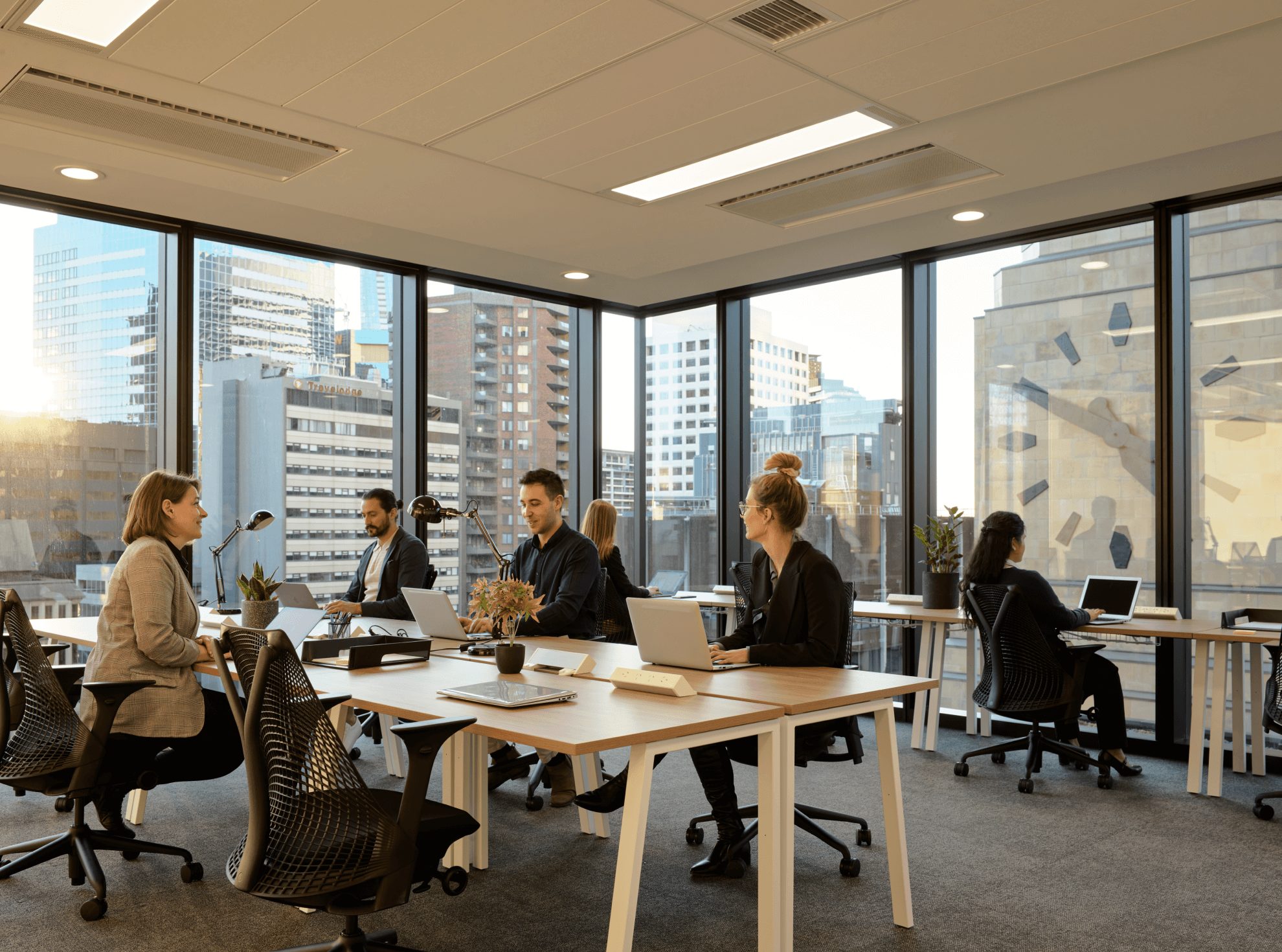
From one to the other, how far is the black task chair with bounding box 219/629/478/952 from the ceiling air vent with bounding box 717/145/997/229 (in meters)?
3.50

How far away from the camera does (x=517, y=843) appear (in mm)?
4070

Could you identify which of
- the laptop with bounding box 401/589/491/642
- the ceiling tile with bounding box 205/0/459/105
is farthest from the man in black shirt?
the ceiling tile with bounding box 205/0/459/105

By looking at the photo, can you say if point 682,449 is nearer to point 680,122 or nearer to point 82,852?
point 680,122

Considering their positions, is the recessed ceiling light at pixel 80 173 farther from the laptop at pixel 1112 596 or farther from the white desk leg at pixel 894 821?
the laptop at pixel 1112 596

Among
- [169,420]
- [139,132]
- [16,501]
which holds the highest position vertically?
[139,132]

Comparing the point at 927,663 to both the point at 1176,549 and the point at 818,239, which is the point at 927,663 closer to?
the point at 1176,549

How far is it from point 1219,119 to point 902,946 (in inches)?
138

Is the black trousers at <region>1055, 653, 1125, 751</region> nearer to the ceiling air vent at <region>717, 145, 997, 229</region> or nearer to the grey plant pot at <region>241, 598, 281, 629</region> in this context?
the ceiling air vent at <region>717, 145, 997, 229</region>

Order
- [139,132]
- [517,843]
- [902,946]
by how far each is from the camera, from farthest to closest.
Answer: [139,132]
[517,843]
[902,946]

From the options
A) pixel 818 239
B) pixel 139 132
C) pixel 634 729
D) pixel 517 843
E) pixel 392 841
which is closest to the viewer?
pixel 392 841

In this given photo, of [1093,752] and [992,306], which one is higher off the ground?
[992,306]

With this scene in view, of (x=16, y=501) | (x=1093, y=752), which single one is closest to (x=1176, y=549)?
(x=1093, y=752)

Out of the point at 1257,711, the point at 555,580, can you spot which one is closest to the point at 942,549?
the point at 1257,711

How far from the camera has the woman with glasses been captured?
3602 mm
